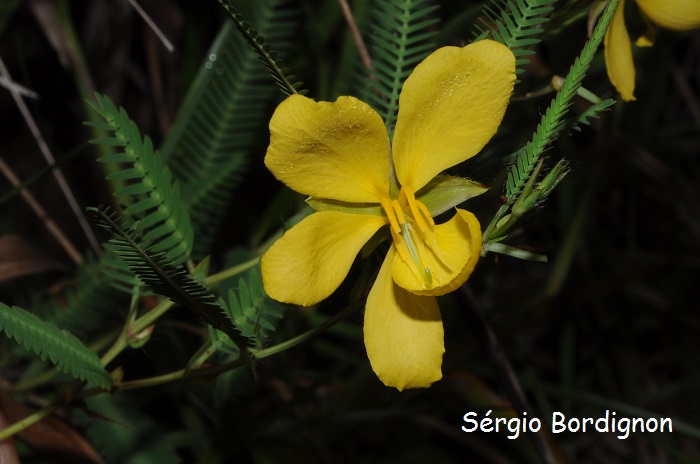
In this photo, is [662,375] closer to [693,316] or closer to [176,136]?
[693,316]

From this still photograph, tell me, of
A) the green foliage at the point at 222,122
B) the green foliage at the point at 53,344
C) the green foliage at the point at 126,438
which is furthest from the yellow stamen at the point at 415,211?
the green foliage at the point at 126,438

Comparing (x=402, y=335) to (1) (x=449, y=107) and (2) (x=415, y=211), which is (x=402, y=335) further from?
(1) (x=449, y=107)

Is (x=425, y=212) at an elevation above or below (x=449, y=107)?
below

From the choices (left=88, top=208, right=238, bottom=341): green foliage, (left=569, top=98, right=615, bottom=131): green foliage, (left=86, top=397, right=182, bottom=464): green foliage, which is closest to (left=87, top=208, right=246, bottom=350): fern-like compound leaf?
(left=88, top=208, right=238, bottom=341): green foliage

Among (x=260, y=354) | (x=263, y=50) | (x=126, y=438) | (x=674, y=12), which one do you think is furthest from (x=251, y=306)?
(x=674, y=12)

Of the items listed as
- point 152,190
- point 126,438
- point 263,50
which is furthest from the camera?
point 126,438

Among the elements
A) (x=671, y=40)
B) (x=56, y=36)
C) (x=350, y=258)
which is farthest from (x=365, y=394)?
(x=671, y=40)

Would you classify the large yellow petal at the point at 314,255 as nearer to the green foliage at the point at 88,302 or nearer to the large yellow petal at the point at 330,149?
the large yellow petal at the point at 330,149

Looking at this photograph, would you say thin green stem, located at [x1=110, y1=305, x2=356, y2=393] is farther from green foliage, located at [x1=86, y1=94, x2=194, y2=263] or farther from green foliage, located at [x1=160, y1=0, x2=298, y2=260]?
green foliage, located at [x1=160, y1=0, x2=298, y2=260]
